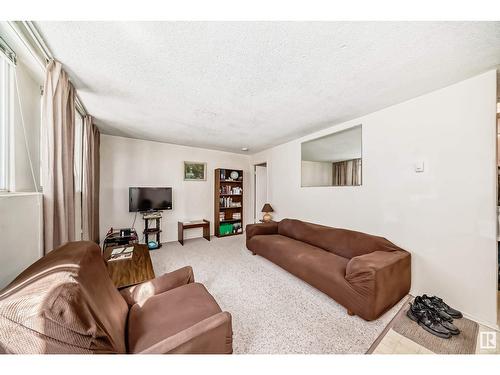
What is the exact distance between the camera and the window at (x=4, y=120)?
128 cm

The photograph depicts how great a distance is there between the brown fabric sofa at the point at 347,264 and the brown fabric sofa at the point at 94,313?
4.47 ft

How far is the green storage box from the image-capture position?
4.69 m

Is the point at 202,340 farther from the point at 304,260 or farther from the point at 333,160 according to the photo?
the point at 333,160

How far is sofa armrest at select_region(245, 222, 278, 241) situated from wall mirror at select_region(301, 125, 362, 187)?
1.07 metres

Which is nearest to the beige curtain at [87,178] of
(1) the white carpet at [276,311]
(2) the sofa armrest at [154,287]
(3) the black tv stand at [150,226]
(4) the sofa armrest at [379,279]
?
(3) the black tv stand at [150,226]

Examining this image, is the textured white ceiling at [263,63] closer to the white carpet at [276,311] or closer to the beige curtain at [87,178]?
the beige curtain at [87,178]

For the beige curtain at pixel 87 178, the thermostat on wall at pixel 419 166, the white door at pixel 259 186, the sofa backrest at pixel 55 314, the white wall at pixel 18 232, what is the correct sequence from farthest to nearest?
the white door at pixel 259 186
the beige curtain at pixel 87 178
the thermostat on wall at pixel 419 166
the white wall at pixel 18 232
the sofa backrest at pixel 55 314

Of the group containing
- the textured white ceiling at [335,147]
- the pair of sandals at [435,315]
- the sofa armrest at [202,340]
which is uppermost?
the textured white ceiling at [335,147]

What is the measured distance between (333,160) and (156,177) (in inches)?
147

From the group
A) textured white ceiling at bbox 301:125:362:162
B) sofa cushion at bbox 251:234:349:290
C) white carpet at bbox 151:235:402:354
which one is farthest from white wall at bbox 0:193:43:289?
textured white ceiling at bbox 301:125:362:162

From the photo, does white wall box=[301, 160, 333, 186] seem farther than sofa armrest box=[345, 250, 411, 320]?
Yes

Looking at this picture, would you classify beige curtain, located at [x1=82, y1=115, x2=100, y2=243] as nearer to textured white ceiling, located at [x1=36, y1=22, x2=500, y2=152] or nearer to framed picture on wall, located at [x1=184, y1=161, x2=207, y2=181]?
textured white ceiling, located at [x1=36, y1=22, x2=500, y2=152]
